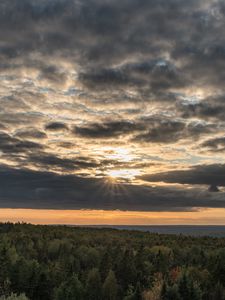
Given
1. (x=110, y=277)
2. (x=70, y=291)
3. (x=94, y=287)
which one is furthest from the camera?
(x=94, y=287)

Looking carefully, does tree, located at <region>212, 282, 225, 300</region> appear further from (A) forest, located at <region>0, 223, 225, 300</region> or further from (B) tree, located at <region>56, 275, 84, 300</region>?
(B) tree, located at <region>56, 275, 84, 300</region>

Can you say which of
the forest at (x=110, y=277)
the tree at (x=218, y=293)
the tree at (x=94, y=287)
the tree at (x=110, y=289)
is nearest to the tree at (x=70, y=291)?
the forest at (x=110, y=277)

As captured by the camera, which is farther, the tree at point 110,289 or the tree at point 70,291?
the tree at point 110,289

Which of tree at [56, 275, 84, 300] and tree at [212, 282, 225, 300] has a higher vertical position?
tree at [56, 275, 84, 300]

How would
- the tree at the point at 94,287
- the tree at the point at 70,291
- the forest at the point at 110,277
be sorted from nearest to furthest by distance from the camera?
the tree at the point at 70,291
the forest at the point at 110,277
the tree at the point at 94,287

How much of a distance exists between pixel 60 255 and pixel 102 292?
90.7ft

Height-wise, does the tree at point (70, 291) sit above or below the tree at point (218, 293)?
above

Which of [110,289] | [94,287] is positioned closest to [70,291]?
[94,287]

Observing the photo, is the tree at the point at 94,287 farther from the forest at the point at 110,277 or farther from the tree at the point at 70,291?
the tree at the point at 70,291

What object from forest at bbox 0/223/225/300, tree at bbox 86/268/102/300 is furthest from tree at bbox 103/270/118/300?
tree at bbox 86/268/102/300

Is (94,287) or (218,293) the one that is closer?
(218,293)

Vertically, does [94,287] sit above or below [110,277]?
below

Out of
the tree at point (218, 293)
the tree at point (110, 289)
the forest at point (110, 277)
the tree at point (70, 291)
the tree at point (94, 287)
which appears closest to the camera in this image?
the tree at point (70, 291)

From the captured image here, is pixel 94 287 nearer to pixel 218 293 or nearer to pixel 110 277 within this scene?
pixel 110 277
